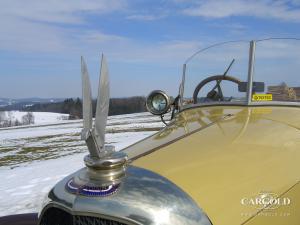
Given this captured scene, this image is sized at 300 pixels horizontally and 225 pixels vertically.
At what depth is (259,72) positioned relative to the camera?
4199 mm

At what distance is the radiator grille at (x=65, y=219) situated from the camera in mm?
2203

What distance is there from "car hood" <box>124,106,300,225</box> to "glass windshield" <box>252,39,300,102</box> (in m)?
0.42

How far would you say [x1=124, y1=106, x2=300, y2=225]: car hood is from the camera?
2.47 meters

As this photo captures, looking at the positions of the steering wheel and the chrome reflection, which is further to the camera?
the steering wheel

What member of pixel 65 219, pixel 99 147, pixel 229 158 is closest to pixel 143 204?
pixel 99 147

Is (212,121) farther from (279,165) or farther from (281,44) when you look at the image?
(281,44)

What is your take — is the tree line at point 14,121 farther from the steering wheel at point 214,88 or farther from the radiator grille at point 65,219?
the radiator grille at point 65,219

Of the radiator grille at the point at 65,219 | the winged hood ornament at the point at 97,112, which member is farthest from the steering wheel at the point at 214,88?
the radiator grille at the point at 65,219

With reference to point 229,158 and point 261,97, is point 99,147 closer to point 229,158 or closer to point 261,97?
point 229,158

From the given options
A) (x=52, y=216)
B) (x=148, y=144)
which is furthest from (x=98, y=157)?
(x=148, y=144)

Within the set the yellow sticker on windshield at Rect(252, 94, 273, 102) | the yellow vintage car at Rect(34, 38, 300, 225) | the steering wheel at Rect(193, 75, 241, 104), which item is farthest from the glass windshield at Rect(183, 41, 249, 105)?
the yellow vintage car at Rect(34, 38, 300, 225)

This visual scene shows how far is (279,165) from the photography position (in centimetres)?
281

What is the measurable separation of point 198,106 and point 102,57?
241 cm

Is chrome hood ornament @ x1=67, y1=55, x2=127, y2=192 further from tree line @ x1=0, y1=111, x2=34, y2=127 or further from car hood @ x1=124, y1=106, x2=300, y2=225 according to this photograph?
tree line @ x1=0, y1=111, x2=34, y2=127
